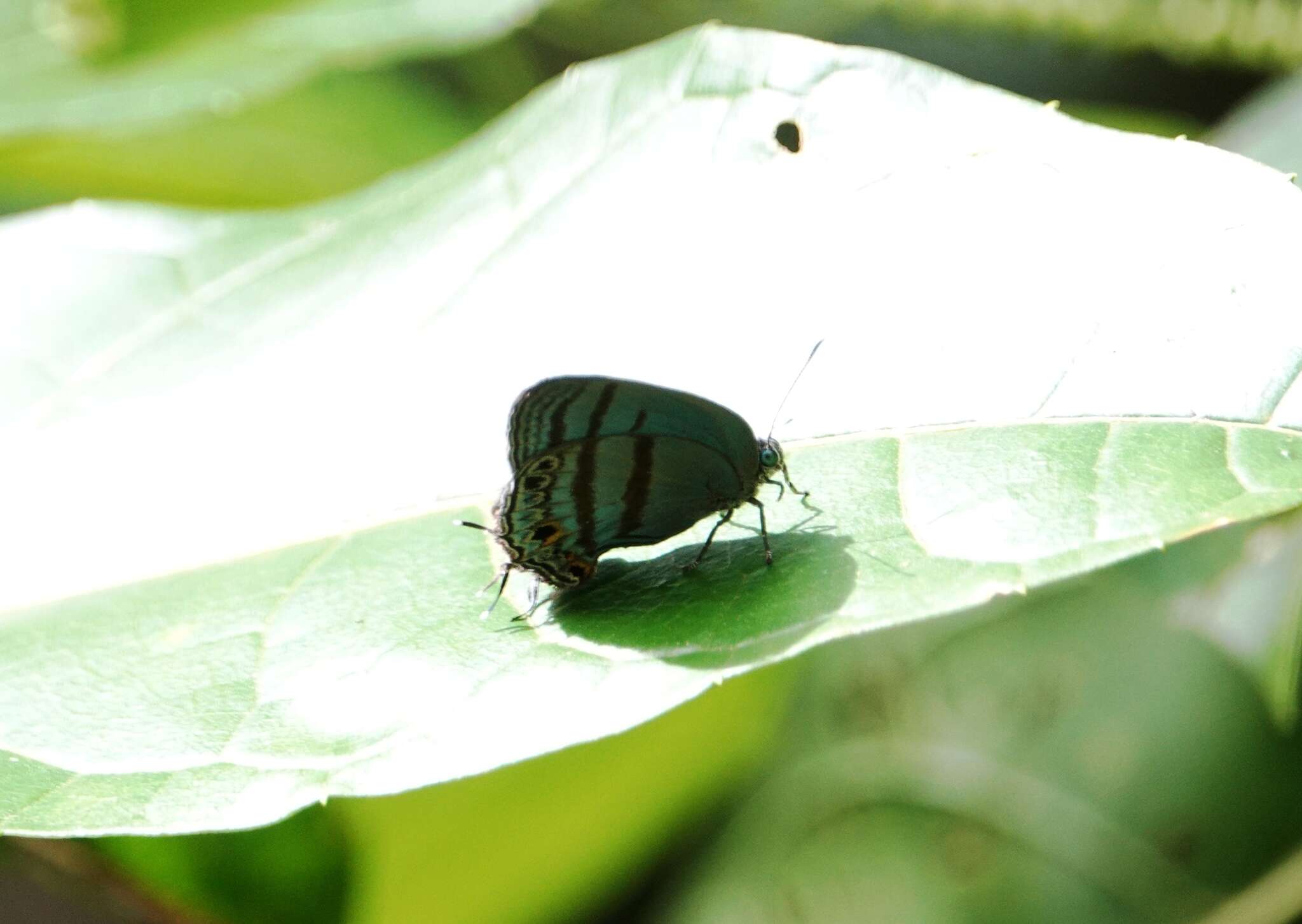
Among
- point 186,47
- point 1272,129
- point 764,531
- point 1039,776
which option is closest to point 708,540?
point 764,531

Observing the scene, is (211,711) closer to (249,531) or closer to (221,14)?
(249,531)

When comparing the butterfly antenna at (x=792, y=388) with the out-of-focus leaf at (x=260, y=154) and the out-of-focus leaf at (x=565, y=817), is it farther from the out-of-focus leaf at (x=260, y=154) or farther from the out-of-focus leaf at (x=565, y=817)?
the out-of-focus leaf at (x=260, y=154)

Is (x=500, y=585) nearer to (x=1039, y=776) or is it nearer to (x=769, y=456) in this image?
(x=769, y=456)

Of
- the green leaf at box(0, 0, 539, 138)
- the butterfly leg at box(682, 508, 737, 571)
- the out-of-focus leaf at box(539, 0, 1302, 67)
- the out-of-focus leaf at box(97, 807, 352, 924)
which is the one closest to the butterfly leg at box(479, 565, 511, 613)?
the butterfly leg at box(682, 508, 737, 571)

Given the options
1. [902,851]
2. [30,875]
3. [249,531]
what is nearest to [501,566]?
[249,531]

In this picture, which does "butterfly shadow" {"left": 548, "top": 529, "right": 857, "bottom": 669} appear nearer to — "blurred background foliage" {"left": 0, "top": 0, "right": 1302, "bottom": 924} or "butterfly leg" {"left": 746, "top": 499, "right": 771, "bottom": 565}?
"butterfly leg" {"left": 746, "top": 499, "right": 771, "bottom": 565}
